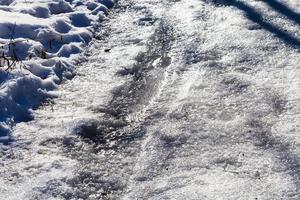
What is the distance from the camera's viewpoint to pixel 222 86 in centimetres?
456

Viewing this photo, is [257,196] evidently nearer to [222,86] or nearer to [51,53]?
[222,86]

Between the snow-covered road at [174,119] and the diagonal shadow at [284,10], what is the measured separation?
0.08ft

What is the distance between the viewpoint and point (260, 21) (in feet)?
18.6

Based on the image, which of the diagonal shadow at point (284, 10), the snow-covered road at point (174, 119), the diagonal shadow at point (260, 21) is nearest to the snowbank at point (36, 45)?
the snow-covered road at point (174, 119)

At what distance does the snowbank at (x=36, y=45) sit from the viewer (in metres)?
4.34

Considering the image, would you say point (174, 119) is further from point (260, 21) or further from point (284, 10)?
point (284, 10)

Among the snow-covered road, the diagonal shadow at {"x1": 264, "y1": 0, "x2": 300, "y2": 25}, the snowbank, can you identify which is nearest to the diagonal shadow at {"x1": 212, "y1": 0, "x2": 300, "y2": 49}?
the snow-covered road

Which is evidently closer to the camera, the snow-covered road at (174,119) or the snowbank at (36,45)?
the snow-covered road at (174,119)

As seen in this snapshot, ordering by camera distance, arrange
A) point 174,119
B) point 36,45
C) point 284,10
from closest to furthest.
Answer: point 174,119, point 36,45, point 284,10

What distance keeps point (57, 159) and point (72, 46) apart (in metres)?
1.82

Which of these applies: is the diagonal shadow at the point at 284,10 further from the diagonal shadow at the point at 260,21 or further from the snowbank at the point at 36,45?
the snowbank at the point at 36,45

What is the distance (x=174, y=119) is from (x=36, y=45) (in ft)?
5.79

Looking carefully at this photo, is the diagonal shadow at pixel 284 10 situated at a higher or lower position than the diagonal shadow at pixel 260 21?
higher

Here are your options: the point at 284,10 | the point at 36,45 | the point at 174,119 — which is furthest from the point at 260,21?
the point at 36,45
